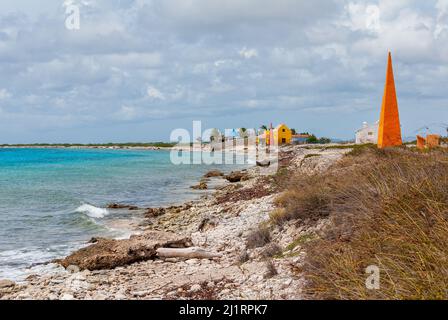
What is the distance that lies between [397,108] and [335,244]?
57.5 feet

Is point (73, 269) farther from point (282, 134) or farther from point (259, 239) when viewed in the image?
point (282, 134)

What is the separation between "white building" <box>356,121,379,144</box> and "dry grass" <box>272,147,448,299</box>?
39.5 m

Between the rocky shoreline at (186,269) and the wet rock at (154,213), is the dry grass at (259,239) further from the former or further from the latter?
the wet rock at (154,213)

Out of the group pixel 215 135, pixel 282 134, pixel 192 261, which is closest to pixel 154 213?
pixel 192 261

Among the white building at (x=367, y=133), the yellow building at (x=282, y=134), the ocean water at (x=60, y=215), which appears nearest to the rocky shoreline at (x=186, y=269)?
the ocean water at (x=60, y=215)

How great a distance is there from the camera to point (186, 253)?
9.61 m

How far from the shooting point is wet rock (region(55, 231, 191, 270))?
367 inches

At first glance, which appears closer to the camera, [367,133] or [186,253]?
[186,253]

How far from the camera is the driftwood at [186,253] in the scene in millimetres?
9509

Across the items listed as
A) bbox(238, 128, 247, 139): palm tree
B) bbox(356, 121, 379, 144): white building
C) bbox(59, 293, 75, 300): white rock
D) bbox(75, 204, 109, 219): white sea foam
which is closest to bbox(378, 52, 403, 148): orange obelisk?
bbox(75, 204, 109, 219): white sea foam

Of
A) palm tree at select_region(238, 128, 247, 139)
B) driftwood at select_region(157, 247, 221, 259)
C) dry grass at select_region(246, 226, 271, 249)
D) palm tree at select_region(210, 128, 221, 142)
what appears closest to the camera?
dry grass at select_region(246, 226, 271, 249)

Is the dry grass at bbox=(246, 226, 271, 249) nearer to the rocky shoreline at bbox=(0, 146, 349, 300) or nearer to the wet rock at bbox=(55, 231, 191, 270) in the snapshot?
the rocky shoreline at bbox=(0, 146, 349, 300)

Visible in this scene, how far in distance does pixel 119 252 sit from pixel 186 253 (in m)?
1.55
